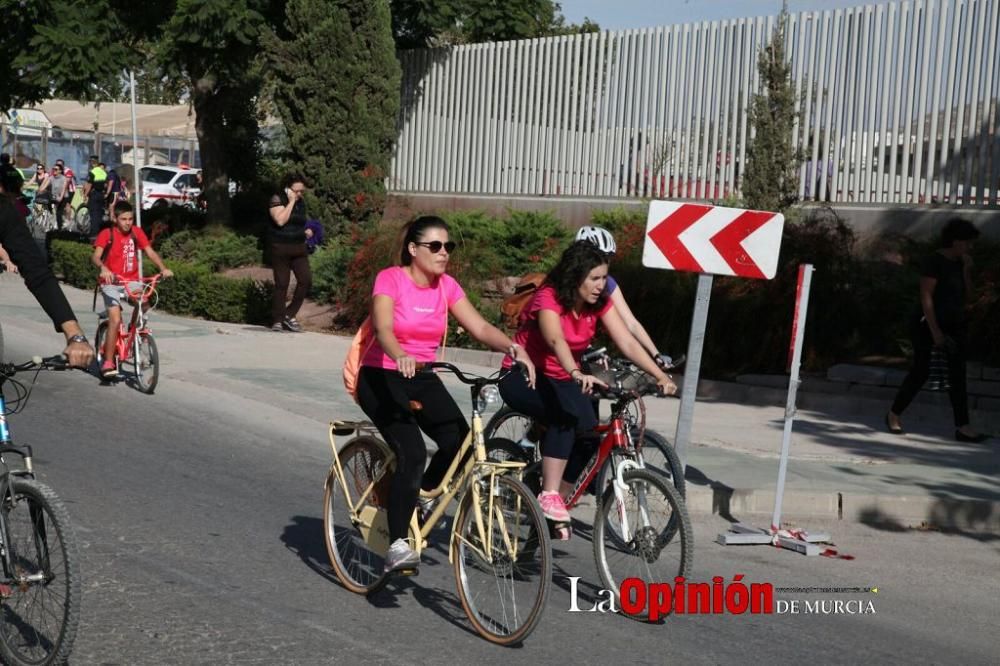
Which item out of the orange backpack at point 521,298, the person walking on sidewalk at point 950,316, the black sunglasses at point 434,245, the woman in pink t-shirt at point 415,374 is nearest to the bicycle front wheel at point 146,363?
the orange backpack at point 521,298

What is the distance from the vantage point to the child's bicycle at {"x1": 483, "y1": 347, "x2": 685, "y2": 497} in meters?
7.06

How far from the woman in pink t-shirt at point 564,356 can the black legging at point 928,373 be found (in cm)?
528

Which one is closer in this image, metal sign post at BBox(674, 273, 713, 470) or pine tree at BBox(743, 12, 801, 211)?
metal sign post at BBox(674, 273, 713, 470)

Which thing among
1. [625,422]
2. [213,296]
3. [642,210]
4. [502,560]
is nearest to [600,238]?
[625,422]

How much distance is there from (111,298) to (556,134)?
33.5 feet

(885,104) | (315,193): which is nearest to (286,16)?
(315,193)

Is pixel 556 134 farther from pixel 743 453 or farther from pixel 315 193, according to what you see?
pixel 743 453

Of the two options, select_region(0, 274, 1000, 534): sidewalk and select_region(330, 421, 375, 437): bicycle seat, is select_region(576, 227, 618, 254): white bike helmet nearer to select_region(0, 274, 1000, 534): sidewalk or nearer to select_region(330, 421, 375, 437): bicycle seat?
select_region(330, 421, 375, 437): bicycle seat

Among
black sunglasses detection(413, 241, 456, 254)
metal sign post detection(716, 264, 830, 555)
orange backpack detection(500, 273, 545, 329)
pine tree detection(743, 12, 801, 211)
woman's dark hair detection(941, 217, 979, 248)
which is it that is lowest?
metal sign post detection(716, 264, 830, 555)

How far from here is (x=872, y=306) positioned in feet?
48.4

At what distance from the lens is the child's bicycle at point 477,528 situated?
224 inches

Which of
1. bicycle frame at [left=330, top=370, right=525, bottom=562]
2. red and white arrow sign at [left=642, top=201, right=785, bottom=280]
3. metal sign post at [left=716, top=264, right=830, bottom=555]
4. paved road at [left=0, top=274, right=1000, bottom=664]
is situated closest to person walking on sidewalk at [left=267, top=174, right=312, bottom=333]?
paved road at [left=0, top=274, right=1000, bottom=664]

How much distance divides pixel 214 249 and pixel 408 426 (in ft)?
60.3

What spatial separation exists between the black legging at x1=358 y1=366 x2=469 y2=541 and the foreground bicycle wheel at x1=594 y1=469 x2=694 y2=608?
861 mm
